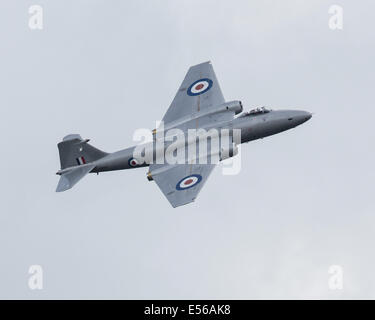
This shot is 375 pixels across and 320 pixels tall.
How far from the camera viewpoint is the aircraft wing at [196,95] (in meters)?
77.9

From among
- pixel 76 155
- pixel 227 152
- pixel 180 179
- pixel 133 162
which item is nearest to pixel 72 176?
pixel 76 155

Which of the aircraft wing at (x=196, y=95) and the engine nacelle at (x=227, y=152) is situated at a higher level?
the aircraft wing at (x=196, y=95)

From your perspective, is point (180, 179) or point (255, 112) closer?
point (180, 179)

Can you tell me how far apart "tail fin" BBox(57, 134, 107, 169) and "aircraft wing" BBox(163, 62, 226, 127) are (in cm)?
716

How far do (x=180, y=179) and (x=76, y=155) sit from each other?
408 inches

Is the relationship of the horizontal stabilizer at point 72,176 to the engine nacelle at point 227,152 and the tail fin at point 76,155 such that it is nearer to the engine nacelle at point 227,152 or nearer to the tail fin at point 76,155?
the tail fin at point 76,155

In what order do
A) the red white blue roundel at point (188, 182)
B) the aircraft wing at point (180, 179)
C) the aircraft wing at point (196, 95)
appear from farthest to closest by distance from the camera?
1. the aircraft wing at point (196, 95)
2. the red white blue roundel at point (188, 182)
3. the aircraft wing at point (180, 179)

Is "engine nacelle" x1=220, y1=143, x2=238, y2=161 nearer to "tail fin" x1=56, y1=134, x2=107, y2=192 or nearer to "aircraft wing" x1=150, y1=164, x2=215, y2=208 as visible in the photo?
"aircraft wing" x1=150, y1=164, x2=215, y2=208

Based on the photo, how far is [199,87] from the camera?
78875 mm

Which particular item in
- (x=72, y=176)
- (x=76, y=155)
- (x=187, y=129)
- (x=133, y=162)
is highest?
(x=187, y=129)

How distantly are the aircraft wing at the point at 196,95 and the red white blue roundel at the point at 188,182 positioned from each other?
766 cm

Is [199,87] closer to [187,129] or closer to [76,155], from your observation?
[187,129]

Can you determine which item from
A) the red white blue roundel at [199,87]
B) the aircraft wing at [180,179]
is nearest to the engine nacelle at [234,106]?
the red white blue roundel at [199,87]

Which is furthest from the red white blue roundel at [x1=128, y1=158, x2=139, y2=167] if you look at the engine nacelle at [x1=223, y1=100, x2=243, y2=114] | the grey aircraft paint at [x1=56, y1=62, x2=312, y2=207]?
the engine nacelle at [x1=223, y1=100, x2=243, y2=114]
